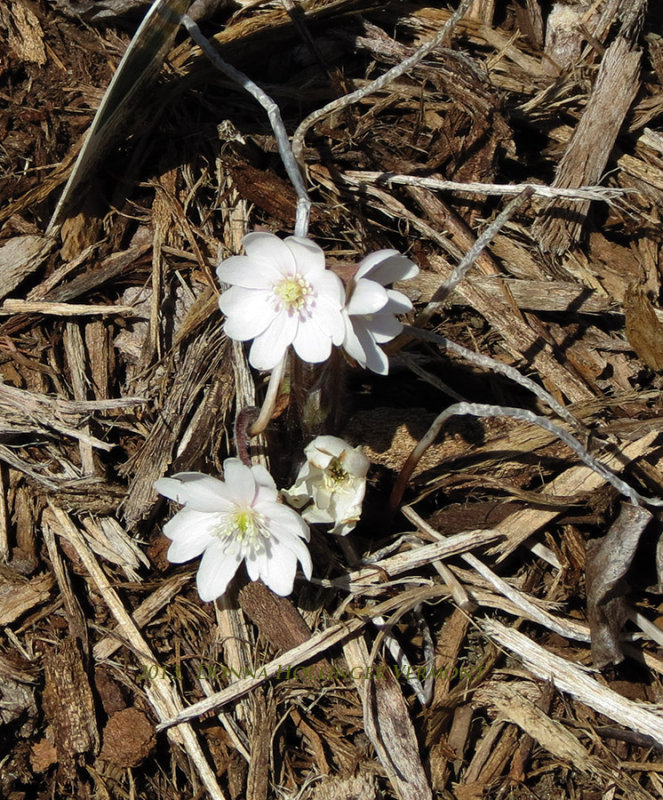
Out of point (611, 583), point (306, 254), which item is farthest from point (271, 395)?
point (611, 583)

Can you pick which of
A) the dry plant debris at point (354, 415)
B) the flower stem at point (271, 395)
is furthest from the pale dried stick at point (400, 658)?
the flower stem at point (271, 395)

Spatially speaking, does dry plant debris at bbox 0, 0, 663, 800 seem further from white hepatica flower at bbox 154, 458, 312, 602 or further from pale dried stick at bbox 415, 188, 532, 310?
white hepatica flower at bbox 154, 458, 312, 602

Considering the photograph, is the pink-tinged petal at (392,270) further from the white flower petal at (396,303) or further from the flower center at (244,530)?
the flower center at (244,530)

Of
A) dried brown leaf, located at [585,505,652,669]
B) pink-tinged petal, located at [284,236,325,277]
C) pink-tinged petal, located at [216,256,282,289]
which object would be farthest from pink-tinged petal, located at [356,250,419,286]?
dried brown leaf, located at [585,505,652,669]

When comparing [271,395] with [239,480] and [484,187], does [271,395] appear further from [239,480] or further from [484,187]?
[484,187]

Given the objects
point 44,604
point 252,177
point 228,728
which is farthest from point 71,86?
point 228,728
